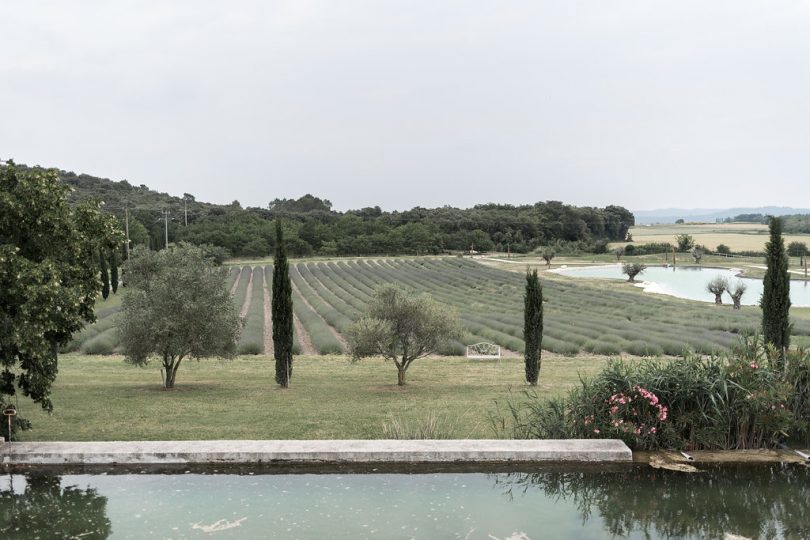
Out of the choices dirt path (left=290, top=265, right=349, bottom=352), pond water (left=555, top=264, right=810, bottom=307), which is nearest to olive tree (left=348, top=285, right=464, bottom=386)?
dirt path (left=290, top=265, right=349, bottom=352)

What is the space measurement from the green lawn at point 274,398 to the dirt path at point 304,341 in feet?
10.8

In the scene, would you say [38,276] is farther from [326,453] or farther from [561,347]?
[561,347]

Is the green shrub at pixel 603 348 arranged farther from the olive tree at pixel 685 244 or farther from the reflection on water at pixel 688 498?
the olive tree at pixel 685 244

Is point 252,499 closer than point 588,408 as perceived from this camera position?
Yes

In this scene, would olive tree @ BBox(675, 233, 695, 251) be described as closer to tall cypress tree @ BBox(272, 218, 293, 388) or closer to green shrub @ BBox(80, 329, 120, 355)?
green shrub @ BBox(80, 329, 120, 355)

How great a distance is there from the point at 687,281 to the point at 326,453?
6887 cm

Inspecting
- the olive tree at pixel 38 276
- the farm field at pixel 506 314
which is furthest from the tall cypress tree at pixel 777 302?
the olive tree at pixel 38 276

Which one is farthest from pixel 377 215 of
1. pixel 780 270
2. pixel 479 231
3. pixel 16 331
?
pixel 16 331

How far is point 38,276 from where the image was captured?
30.7ft

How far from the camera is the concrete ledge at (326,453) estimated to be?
8133 mm

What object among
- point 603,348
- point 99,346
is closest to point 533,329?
point 603,348

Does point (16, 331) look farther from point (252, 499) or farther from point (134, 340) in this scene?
point (134, 340)

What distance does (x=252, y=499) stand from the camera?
729cm

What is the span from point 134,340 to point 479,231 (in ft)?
322
